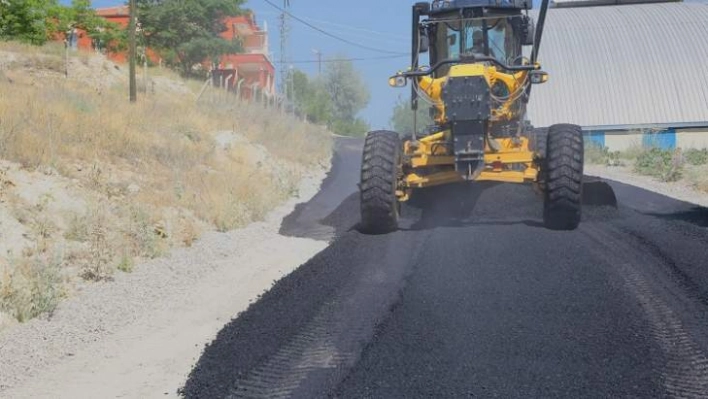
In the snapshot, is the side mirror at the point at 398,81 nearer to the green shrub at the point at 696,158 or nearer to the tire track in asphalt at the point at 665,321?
the tire track in asphalt at the point at 665,321

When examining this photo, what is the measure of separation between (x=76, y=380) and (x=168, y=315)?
2210 mm

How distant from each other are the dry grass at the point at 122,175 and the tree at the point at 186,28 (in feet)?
70.7

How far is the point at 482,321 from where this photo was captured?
24.9 feet

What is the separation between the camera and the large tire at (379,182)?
13.0 metres

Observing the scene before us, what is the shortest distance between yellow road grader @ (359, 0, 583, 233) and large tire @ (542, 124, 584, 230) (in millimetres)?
14

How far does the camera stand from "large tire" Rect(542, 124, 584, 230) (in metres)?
12.6

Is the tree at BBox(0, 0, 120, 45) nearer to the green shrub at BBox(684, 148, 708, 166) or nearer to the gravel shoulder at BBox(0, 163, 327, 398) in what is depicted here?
the green shrub at BBox(684, 148, 708, 166)

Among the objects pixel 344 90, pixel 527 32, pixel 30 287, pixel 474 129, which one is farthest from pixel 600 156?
pixel 344 90

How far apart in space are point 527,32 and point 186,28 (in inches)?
1517

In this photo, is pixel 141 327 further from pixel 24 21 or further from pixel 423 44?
pixel 24 21

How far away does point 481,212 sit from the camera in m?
14.8

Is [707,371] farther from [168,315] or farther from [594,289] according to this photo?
[168,315]

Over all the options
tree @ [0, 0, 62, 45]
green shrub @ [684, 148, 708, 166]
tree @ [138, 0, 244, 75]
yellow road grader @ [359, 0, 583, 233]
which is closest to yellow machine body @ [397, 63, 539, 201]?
yellow road grader @ [359, 0, 583, 233]

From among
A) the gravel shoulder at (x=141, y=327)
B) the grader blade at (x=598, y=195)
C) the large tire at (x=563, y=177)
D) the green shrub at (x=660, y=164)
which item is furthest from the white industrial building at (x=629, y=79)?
the gravel shoulder at (x=141, y=327)
